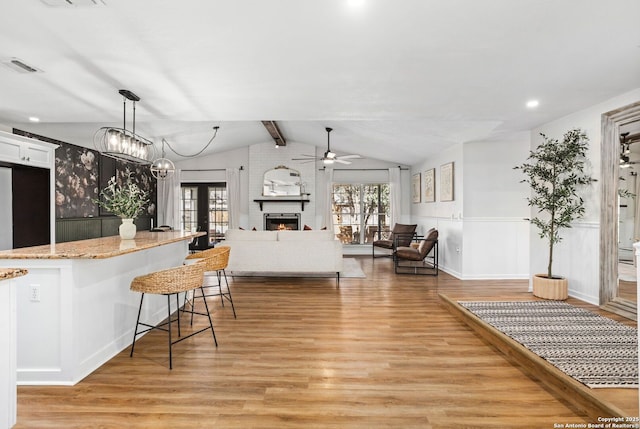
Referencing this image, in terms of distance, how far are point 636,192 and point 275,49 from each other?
12.8 feet

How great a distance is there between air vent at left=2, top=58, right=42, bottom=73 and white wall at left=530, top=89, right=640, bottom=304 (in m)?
5.55

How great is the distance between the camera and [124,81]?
341cm

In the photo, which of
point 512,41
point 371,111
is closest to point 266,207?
point 371,111

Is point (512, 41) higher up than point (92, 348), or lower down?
higher up

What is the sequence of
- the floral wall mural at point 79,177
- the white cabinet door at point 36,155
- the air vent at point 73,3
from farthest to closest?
the floral wall mural at point 79,177 < the white cabinet door at point 36,155 < the air vent at point 73,3

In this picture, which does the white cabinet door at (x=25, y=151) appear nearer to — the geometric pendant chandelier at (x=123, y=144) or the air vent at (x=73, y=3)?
the geometric pendant chandelier at (x=123, y=144)

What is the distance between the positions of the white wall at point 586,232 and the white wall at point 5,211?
24.4 ft

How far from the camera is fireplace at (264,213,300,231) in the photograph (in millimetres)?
10062

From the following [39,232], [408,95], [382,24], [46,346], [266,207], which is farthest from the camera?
[266,207]

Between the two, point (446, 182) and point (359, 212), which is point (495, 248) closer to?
point (446, 182)

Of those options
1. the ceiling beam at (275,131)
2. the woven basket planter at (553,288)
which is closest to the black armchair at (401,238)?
the ceiling beam at (275,131)

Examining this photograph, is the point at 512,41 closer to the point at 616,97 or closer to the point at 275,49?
the point at 275,49

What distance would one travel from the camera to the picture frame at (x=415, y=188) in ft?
30.2

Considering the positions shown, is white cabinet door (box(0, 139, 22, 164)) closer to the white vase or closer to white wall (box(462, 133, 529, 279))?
the white vase
